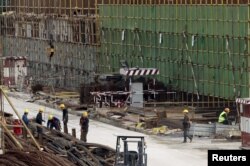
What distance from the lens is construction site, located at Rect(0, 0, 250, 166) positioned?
1372 inches

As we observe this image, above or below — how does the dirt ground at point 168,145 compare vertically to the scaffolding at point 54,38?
below

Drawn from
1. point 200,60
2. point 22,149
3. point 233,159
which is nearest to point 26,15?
point 200,60

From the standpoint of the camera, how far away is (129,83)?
2088 inches

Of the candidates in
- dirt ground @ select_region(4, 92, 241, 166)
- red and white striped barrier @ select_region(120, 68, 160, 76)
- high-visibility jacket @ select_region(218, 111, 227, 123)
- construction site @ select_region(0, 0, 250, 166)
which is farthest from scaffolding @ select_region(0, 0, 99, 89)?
high-visibility jacket @ select_region(218, 111, 227, 123)

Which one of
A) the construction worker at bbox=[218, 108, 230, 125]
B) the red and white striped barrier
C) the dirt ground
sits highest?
the red and white striped barrier

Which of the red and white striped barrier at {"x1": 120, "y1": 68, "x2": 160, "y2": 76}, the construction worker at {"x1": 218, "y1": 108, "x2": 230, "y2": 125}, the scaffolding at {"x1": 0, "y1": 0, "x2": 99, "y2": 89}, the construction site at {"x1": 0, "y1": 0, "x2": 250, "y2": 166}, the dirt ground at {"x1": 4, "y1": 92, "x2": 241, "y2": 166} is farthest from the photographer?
the scaffolding at {"x1": 0, "y1": 0, "x2": 99, "y2": 89}

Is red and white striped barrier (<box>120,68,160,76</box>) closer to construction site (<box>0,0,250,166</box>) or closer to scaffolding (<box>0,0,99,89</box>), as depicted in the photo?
construction site (<box>0,0,250,166</box>)

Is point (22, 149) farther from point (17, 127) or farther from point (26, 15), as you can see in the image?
point (26, 15)

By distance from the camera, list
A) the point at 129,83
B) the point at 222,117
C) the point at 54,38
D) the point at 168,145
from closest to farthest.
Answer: the point at 168,145 < the point at 222,117 < the point at 129,83 < the point at 54,38

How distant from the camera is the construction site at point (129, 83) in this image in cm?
3484

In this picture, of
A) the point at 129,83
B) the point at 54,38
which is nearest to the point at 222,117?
the point at 129,83

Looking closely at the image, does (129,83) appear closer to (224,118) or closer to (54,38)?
(224,118)

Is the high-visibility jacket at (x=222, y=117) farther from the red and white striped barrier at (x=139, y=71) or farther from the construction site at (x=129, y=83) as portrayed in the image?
the red and white striped barrier at (x=139, y=71)

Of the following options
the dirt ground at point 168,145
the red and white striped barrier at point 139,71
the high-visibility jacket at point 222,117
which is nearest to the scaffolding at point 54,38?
the red and white striped barrier at point 139,71
